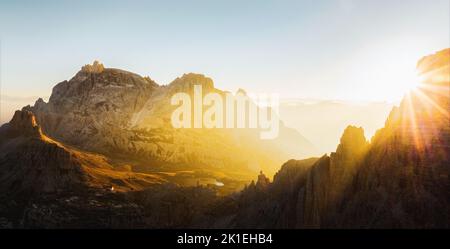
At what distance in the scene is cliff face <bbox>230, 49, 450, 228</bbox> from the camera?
76438 mm

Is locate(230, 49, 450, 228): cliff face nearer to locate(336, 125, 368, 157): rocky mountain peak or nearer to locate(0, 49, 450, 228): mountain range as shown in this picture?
locate(336, 125, 368, 157): rocky mountain peak

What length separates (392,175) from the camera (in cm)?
8200

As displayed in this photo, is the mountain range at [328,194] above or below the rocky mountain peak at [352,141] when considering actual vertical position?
below

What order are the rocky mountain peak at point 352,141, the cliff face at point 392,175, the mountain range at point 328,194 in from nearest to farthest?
the cliff face at point 392,175, the mountain range at point 328,194, the rocky mountain peak at point 352,141

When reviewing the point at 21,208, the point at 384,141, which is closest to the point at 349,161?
the point at 384,141

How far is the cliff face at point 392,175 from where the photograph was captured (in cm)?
7644

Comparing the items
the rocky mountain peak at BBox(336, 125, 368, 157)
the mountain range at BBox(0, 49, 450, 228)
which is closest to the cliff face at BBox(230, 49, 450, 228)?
the rocky mountain peak at BBox(336, 125, 368, 157)

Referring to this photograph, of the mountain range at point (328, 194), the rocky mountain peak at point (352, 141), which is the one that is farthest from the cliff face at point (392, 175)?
the mountain range at point (328, 194)

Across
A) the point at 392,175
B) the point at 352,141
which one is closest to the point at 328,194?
the point at 352,141

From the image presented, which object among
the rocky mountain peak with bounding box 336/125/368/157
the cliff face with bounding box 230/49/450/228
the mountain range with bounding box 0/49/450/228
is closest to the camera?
the cliff face with bounding box 230/49/450/228

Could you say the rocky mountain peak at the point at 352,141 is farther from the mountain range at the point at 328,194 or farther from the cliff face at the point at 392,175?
the mountain range at the point at 328,194

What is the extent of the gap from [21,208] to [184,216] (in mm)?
55567
